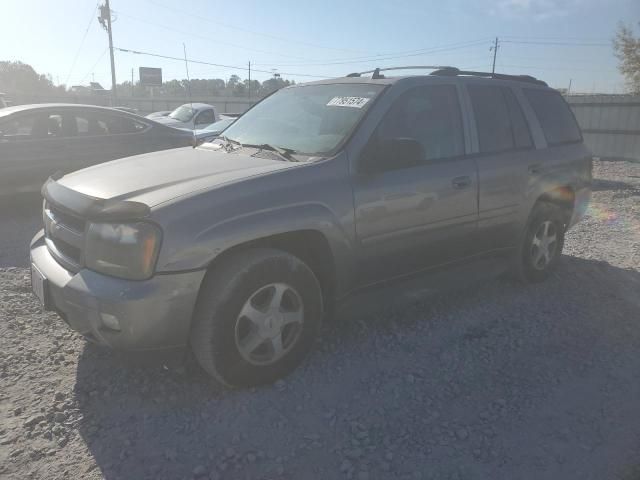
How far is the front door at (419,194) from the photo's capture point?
3279 millimetres

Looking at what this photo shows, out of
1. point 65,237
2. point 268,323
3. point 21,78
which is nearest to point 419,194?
point 268,323

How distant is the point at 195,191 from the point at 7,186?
5183 mm

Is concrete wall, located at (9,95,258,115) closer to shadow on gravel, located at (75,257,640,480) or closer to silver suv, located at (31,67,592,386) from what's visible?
silver suv, located at (31,67,592,386)

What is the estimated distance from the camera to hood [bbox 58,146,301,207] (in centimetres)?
275

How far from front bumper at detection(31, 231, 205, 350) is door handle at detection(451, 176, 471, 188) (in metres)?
2.02

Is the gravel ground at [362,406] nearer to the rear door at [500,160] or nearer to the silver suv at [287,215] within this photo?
the silver suv at [287,215]

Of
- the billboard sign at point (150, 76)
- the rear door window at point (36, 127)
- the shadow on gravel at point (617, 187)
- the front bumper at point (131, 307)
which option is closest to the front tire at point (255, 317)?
the front bumper at point (131, 307)

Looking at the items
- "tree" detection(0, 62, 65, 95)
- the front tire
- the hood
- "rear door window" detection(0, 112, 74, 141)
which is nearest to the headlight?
the hood

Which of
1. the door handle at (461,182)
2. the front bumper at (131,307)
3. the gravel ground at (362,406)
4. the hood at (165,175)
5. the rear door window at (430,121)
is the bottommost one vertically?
the gravel ground at (362,406)

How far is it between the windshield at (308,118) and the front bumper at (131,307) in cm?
130

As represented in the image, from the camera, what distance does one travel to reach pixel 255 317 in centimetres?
287

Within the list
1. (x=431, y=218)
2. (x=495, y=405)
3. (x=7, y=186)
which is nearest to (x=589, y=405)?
(x=495, y=405)

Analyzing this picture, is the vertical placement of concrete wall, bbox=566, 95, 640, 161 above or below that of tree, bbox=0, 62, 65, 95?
below

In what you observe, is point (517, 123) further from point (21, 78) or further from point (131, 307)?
point (21, 78)
